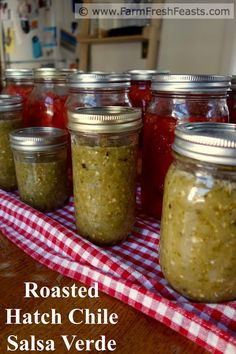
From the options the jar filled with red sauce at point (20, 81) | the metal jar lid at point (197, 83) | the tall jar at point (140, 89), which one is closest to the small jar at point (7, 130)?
the jar filled with red sauce at point (20, 81)

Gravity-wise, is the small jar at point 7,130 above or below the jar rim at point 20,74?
below

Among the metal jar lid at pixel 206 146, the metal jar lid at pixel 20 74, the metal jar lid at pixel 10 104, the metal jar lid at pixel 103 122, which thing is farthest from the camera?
the metal jar lid at pixel 20 74

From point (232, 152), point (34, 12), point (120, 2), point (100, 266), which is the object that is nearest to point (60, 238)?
point (100, 266)

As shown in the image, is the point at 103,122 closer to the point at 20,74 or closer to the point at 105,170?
the point at 105,170

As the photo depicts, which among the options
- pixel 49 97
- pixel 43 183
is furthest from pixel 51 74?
pixel 43 183

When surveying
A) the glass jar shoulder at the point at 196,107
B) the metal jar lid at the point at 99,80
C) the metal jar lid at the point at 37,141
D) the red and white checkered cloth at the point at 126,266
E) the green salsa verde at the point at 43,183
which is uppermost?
the metal jar lid at the point at 99,80

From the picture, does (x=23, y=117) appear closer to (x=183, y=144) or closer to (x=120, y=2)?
(x=183, y=144)

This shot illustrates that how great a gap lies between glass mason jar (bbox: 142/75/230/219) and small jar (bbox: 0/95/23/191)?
32 cm

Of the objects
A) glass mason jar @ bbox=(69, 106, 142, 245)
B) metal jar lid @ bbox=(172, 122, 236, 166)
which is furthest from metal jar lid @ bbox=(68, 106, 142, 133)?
metal jar lid @ bbox=(172, 122, 236, 166)

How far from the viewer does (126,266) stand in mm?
477

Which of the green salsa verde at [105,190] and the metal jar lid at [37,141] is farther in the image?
the metal jar lid at [37,141]

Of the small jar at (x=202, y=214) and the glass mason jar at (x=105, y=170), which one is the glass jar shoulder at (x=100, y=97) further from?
the small jar at (x=202, y=214)

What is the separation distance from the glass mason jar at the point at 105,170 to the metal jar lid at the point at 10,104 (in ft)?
0.88

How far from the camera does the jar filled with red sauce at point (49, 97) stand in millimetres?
A: 750
